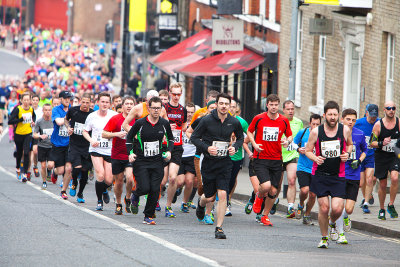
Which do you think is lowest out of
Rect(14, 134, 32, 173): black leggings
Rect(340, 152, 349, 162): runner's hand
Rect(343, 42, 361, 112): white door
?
Rect(14, 134, 32, 173): black leggings

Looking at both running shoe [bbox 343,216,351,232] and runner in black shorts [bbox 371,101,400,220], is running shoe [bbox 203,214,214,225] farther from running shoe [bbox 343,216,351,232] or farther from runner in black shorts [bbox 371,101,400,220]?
runner in black shorts [bbox 371,101,400,220]

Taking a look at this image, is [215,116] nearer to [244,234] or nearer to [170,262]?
[244,234]

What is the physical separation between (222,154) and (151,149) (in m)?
1.08

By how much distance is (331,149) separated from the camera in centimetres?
1186

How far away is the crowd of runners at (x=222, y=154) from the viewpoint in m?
12.1

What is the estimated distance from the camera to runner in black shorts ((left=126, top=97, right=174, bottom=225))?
13.6 metres

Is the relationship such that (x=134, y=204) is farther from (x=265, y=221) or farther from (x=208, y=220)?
(x=265, y=221)

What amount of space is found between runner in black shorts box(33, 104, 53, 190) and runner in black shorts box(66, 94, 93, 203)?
2878 millimetres

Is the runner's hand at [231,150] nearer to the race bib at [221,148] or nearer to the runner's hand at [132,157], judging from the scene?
the race bib at [221,148]

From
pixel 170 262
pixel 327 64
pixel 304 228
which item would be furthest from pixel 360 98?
pixel 170 262

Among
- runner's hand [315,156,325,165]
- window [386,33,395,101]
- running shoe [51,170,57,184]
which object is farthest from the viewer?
window [386,33,395,101]

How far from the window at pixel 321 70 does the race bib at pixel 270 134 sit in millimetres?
10907

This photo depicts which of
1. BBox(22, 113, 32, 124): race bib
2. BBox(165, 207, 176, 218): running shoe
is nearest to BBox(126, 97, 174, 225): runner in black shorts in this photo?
BBox(165, 207, 176, 218): running shoe

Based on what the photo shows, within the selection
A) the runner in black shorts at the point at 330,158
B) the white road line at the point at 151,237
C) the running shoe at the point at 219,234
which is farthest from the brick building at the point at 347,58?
the running shoe at the point at 219,234
